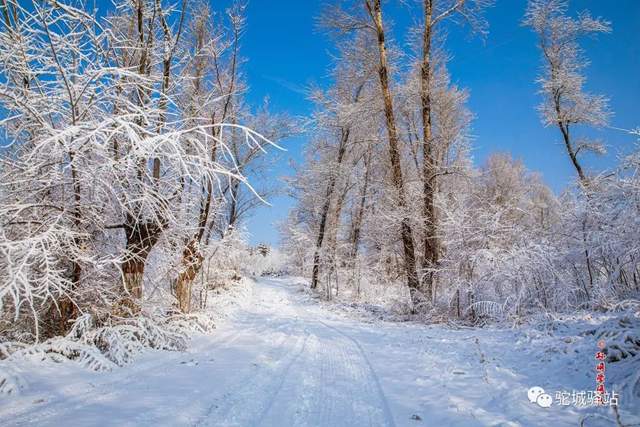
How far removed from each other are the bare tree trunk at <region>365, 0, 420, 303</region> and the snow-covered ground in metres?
3.01

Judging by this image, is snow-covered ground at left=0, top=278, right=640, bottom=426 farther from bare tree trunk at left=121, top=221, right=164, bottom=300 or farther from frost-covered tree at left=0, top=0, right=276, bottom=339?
bare tree trunk at left=121, top=221, right=164, bottom=300

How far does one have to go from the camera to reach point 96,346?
434cm

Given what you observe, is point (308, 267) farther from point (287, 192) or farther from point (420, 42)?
point (420, 42)

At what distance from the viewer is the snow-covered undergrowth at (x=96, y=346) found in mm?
3502

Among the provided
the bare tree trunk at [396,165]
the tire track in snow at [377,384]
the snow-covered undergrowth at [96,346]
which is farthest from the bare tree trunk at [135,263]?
the bare tree trunk at [396,165]

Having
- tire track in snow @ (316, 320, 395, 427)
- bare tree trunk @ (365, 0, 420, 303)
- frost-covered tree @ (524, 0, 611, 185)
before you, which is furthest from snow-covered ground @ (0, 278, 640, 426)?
frost-covered tree @ (524, 0, 611, 185)

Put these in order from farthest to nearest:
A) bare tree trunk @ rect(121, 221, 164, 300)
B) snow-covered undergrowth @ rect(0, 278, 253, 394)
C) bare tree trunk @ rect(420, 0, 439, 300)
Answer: bare tree trunk @ rect(420, 0, 439, 300) < bare tree trunk @ rect(121, 221, 164, 300) < snow-covered undergrowth @ rect(0, 278, 253, 394)

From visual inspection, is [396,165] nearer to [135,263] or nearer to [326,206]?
[135,263]

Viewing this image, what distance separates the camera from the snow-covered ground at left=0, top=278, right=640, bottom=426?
276 centimetres

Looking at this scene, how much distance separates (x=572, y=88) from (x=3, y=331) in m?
18.3

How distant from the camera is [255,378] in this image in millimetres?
3785

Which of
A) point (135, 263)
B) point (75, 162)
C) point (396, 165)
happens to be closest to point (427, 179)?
point (396, 165)

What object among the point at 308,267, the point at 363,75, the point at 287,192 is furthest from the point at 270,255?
the point at 363,75

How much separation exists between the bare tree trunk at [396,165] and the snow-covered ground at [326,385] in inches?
118
